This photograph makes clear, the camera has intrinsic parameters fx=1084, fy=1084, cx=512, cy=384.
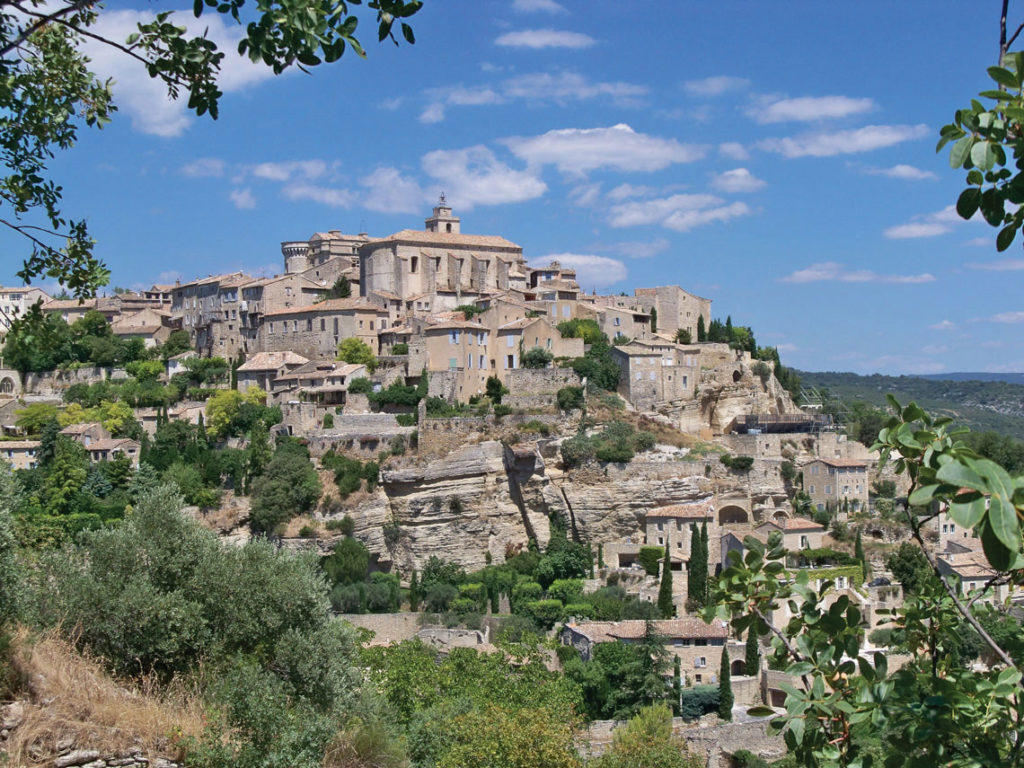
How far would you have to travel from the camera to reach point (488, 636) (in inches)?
1411

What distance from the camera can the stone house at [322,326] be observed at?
52250 millimetres

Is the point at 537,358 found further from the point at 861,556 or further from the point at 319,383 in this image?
the point at 861,556

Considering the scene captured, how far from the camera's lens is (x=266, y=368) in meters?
51.5

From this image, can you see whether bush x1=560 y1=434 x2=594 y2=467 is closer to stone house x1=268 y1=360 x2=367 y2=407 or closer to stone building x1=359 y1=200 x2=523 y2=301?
stone house x1=268 y1=360 x2=367 y2=407

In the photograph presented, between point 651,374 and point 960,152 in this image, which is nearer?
point 960,152

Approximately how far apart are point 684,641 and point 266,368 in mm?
25918

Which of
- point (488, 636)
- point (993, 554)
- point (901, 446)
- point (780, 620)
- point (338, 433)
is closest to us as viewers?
point (993, 554)

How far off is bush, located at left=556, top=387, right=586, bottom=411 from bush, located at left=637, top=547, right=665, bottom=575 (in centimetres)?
725

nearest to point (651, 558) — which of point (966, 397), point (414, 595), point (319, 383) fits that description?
point (414, 595)

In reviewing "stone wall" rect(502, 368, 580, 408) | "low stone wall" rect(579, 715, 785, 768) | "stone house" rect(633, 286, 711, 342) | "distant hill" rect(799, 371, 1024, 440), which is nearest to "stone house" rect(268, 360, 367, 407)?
"stone wall" rect(502, 368, 580, 408)

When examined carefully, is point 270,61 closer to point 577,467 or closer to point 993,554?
point 993,554

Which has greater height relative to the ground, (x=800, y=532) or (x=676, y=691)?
(x=800, y=532)

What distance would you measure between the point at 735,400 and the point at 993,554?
45614 mm

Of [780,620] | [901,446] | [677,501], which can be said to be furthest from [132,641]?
[677,501]
